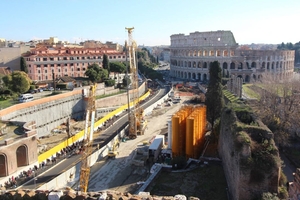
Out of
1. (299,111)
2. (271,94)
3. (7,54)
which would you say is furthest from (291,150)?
(7,54)

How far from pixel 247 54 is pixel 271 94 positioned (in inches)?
1768

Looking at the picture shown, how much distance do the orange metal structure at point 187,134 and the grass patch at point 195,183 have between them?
2886mm

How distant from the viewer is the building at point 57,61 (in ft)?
176

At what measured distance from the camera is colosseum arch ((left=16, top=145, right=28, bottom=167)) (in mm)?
24219

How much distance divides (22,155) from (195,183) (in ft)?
48.2

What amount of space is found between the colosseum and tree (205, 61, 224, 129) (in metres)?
39.8

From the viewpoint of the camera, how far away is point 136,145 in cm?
3222

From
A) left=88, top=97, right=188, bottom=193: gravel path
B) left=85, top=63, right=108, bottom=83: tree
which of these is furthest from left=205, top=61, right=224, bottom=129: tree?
left=85, top=63, right=108, bottom=83: tree

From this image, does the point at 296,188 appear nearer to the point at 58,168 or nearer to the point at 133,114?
the point at 58,168

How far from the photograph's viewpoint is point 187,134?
24062 millimetres

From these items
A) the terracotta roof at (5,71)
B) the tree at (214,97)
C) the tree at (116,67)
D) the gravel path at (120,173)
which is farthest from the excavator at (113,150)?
the tree at (116,67)

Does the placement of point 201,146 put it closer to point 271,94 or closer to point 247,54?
point 271,94

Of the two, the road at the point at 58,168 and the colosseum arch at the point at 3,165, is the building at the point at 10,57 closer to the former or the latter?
the road at the point at 58,168

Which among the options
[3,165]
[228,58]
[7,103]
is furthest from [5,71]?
[228,58]
